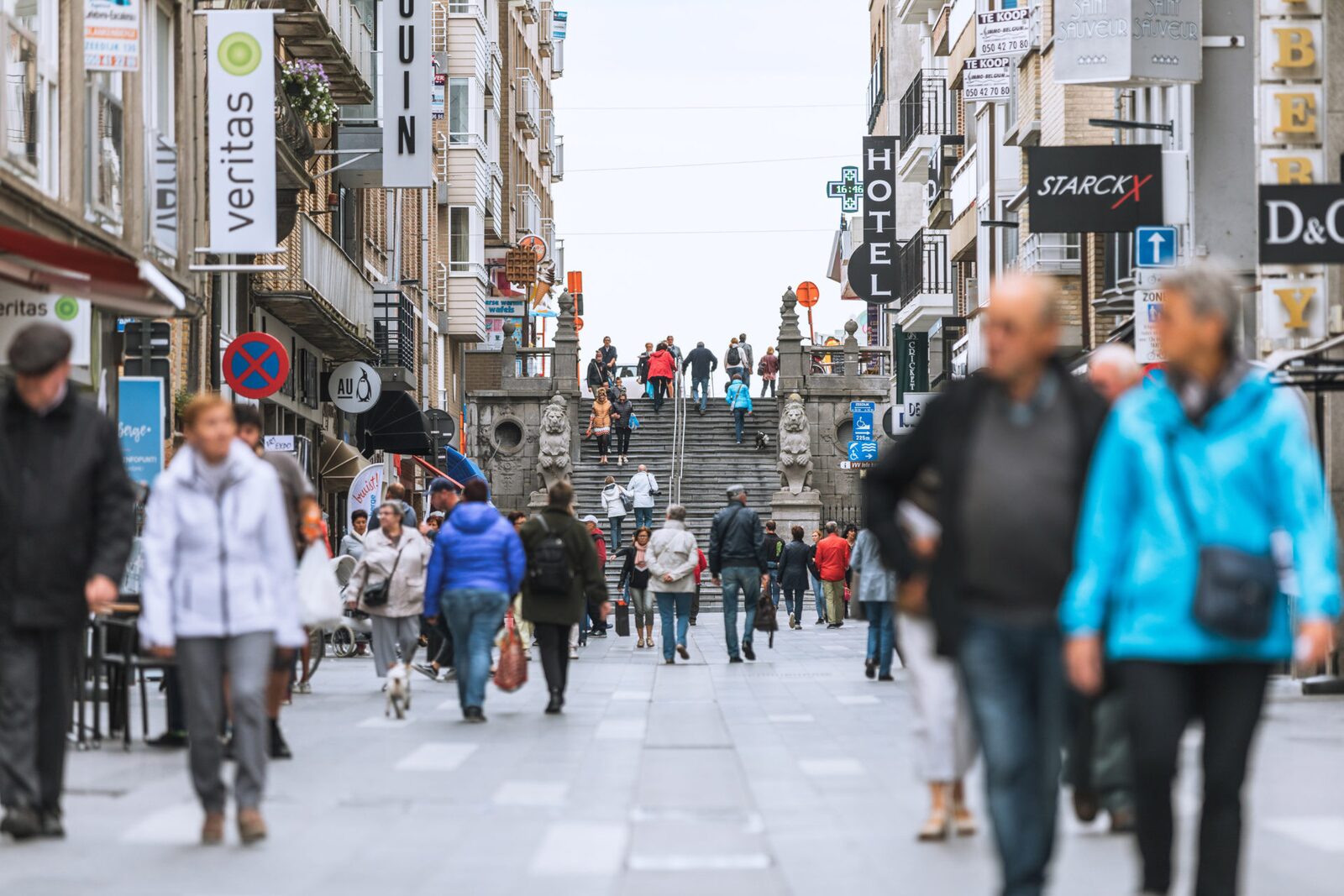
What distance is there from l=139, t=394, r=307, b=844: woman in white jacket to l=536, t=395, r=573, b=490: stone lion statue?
48704 mm

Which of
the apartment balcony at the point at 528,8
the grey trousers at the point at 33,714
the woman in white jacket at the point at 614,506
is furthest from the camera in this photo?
the apartment balcony at the point at 528,8

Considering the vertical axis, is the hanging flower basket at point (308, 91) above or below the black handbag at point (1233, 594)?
above

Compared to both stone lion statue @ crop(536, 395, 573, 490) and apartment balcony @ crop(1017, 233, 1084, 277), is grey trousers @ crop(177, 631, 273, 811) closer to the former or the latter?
apartment balcony @ crop(1017, 233, 1084, 277)

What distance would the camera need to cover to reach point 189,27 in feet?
81.4

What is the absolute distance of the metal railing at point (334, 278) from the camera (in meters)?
35.7

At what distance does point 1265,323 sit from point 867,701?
205 inches

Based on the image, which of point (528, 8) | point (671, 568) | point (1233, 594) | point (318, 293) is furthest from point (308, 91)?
point (528, 8)

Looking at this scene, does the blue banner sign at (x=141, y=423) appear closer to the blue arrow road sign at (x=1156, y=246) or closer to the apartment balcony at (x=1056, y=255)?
the blue arrow road sign at (x=1156, y=246)

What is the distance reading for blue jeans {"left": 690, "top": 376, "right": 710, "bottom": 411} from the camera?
Result: 6134 cm

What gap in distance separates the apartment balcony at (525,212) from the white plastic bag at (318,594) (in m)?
69.2

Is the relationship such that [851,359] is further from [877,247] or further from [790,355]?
[877,247]

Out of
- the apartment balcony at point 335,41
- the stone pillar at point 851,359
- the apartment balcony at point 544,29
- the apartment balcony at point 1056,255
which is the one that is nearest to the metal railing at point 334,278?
the apartment balcony at point 335,41

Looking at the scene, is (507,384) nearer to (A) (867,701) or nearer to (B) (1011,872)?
(A) (867,701)

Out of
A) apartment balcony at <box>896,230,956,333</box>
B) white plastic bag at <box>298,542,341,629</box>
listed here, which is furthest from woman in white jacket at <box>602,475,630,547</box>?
white plastic bag at <box>298,542,341,629</box>
